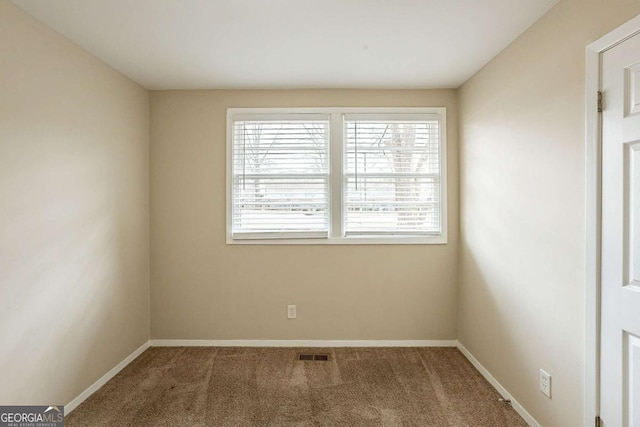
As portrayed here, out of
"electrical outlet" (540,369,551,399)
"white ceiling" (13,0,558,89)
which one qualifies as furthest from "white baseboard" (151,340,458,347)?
"white ceiling" (13,0,558,89)

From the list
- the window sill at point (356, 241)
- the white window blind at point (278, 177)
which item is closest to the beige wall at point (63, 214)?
the white window blind at point (278, 177)

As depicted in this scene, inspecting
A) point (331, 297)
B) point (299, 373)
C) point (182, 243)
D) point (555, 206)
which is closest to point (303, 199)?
point (331, 297)

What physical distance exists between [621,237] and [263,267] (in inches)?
104

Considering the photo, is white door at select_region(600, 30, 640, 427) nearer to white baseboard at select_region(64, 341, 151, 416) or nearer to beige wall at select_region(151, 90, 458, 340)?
beige wall at select_region(151, 90, 458, 340)

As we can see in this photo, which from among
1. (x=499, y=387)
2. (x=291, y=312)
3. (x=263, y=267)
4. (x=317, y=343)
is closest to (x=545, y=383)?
(x=499, y=387)

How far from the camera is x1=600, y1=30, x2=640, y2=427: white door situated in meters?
1.52

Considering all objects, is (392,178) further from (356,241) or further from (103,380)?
(103,380)

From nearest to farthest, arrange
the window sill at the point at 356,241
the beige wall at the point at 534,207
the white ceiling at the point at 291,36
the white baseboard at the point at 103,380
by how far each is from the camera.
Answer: the beige wall at the point at 534,207, the white ceiling at the point at 291,36, the white baseboard at the point at 103,380, the window sill at the point at 356,241

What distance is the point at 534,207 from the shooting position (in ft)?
7.26

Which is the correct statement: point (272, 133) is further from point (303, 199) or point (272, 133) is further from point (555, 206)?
point (555, 206)

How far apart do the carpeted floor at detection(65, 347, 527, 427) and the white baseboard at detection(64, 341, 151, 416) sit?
0.13 ft

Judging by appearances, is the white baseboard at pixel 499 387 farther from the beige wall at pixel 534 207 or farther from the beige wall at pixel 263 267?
the beige wall at pixel 263 267

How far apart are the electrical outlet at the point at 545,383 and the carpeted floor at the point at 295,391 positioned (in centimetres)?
32

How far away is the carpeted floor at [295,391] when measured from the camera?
2.29 metres
